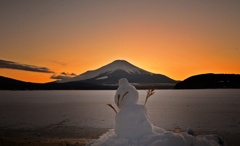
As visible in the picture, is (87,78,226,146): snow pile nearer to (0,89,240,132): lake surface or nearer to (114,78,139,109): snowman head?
(114,78,139,109): snowman head

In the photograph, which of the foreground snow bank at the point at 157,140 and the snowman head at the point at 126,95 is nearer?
the foreground snow bank at the point at 157,140

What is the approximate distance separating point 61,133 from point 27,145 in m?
5.82

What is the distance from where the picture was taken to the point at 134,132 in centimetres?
816

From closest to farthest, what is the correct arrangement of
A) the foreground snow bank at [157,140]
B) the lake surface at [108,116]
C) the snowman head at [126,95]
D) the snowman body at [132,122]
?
the foreground snow bank at [157,140] → the snowman body at [132,122] → the snowman head at [126,95] → the lake surface at [108,116]

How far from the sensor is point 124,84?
8.80 m

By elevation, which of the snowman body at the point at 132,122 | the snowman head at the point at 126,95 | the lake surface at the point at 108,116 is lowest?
the lake surface at the point at 108,116

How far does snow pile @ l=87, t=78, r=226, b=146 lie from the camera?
7.89m

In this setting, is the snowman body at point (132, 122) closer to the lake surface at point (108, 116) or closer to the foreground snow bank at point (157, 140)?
the foreground snow bank at point (157, 140)

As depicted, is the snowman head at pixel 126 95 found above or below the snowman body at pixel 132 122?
above

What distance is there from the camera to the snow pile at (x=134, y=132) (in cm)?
789

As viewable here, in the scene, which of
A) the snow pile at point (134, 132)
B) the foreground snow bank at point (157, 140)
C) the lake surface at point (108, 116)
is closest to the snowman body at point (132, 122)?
the snow pile at point (134, 132)

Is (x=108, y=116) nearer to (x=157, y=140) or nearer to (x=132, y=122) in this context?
(x=132, y=122)

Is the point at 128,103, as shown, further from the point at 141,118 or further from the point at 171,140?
the point at 171,140

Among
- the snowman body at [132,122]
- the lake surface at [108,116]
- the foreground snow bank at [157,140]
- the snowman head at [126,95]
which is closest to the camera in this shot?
the foreground snow bank at [157,140]
